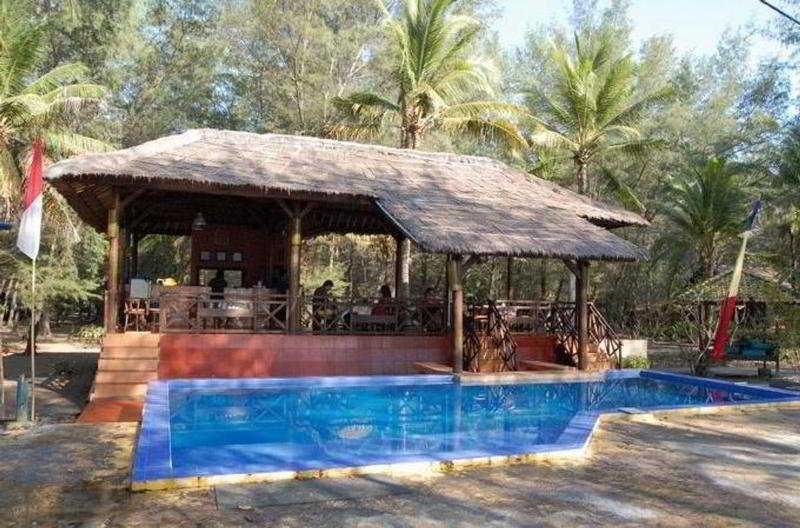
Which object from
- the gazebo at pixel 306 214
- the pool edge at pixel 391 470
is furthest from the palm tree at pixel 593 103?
the pool edge at pixel 391 470

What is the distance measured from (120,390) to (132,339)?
1078 millimetres

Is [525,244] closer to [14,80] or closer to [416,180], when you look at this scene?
[416,180]

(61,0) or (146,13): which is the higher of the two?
(146,13)

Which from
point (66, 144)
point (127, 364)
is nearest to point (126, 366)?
point (127, 364)

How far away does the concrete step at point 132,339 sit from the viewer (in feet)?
33.5

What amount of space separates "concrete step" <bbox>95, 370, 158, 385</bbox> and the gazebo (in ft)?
1.97

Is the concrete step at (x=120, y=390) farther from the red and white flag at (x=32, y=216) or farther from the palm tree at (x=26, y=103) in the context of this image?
the palm tree at (x=26, y=103)

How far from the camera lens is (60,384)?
11.0 metres

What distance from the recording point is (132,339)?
34.1ft

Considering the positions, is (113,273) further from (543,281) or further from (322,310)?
(543,281)

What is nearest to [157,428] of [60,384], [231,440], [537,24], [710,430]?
[231,440]

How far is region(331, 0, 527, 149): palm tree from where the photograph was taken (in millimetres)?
17109

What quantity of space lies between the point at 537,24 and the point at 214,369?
1246 inches

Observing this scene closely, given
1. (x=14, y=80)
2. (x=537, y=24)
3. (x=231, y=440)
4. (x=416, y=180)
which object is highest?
(x=537, y=24)
